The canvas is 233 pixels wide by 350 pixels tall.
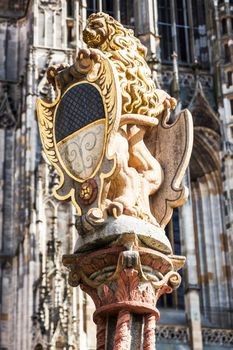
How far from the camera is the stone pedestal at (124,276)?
5453mm

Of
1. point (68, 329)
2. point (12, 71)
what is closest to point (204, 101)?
point (12, 71)

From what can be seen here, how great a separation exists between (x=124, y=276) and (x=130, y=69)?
5.04 feet

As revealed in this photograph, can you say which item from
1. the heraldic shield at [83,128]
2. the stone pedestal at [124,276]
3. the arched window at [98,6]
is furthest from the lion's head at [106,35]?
the arched window at [98,6]

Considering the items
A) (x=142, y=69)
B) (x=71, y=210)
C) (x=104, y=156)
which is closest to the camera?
(x=104, y=156)

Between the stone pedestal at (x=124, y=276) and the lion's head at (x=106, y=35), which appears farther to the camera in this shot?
the lion's head at (x=106, y=35)

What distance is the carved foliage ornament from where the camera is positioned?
19.1 feet

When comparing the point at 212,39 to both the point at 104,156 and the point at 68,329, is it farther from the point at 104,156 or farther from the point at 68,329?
the point at 104,156

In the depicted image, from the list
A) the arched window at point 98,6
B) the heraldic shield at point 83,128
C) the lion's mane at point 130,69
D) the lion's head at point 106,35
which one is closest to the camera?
the heraldic shield at point 83,128

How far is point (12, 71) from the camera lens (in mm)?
21766

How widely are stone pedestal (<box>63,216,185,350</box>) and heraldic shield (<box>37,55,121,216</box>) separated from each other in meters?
0.30

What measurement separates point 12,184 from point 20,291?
301 centimetres

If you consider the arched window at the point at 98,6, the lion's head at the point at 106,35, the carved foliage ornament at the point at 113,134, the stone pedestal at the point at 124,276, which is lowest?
the stone pedestal at the point at 124,276

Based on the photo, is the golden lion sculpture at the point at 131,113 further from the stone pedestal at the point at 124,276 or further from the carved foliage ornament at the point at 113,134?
the stone pedestal at the point at 124,276

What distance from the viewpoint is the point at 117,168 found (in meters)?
5.80
